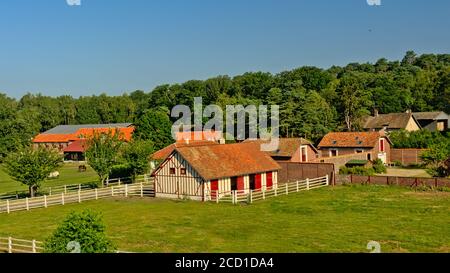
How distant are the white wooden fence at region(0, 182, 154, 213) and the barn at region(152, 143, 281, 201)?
280cm

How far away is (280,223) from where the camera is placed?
28328 mm

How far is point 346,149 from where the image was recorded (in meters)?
60.4

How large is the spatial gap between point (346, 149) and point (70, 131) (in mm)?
62407

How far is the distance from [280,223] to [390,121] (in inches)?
2246

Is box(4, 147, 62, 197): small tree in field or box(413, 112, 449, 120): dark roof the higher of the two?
box(413, 112, 449, 120): dark roof

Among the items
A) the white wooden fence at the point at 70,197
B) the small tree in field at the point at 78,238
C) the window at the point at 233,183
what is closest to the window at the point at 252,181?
the window at the point at 233,183

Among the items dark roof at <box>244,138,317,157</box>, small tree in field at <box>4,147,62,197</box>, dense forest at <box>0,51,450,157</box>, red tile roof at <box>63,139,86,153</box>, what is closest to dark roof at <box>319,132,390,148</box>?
dark roof at <box>244,138,317,157</box>

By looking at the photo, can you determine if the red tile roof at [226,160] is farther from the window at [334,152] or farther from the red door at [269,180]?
the window at [334,152]

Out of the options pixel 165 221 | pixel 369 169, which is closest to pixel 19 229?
pixel 165 221

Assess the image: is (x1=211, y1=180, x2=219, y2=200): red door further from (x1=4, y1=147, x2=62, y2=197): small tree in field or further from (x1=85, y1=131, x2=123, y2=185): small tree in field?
(x1=4, y1=147, x2=62, y2=197): small tree in field

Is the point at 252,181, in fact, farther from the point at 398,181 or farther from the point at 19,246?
the point at 19,246

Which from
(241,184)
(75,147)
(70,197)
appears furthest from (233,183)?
(75,147)

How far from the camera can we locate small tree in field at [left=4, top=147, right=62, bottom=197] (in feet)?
130
